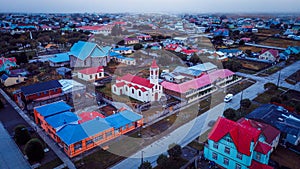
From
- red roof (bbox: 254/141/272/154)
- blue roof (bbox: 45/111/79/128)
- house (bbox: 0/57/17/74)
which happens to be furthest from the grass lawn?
house (bbox: 0/57/17/74)

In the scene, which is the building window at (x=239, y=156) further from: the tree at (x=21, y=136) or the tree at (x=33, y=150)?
the tree at (x=21, y=136)

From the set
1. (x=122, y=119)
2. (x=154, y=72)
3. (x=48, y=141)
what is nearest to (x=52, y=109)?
(x=48, y=141)

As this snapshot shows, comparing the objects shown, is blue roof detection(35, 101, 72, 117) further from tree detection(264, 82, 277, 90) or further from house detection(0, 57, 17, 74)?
tree detection(264, 82, 277, 90)

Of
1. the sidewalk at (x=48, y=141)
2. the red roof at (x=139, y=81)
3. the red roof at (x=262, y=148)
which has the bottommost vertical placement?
the sidewalk at (x=48, y=141)

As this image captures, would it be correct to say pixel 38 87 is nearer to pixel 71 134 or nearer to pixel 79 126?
pixel 79 126

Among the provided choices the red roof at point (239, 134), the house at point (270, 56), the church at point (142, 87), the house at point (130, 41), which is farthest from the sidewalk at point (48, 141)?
the house at point (270, 56)
